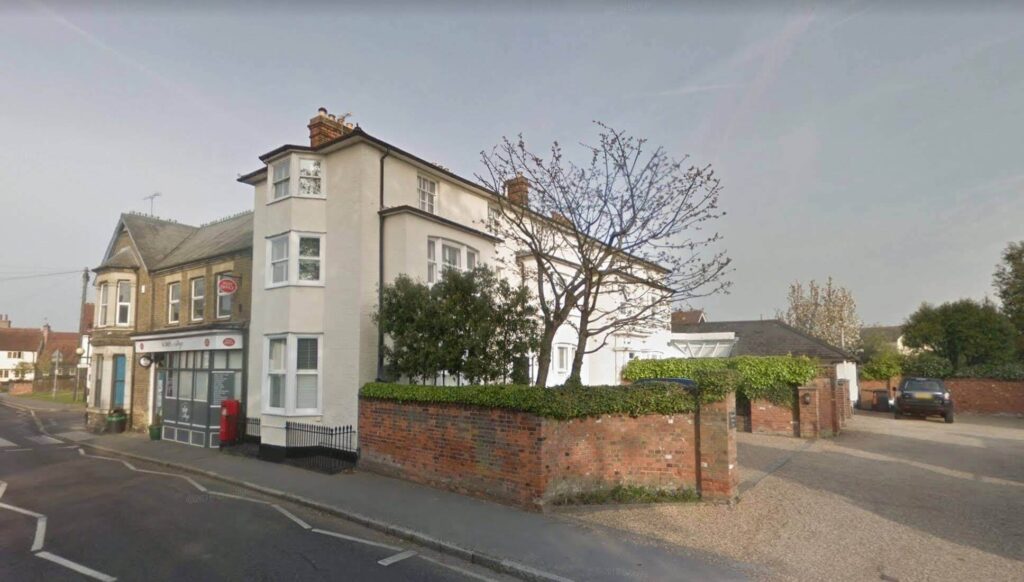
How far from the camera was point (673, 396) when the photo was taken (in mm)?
9453

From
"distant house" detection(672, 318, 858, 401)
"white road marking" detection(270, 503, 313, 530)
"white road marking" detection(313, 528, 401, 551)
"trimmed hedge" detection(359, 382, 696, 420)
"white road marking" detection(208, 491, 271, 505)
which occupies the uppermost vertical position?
"distant house" detection(672, 318, 858, 401)

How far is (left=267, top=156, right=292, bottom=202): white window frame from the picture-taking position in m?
14.6

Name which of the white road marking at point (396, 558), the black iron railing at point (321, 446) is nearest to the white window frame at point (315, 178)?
the black iron railing at point (321, 446)

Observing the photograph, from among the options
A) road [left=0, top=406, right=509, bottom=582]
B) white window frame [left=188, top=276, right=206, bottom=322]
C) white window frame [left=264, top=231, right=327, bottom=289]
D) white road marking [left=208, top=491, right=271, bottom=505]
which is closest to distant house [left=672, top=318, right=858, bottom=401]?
white window frame [left=264, top=231, right=327, bottom=289]

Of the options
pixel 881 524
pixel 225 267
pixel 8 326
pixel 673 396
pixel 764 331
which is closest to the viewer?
pixel 881 524

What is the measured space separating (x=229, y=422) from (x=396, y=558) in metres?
10.3

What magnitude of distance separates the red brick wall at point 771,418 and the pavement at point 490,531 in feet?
40.5

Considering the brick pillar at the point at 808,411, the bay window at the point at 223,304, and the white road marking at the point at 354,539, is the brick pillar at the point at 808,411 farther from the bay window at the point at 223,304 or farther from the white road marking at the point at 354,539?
the bay window at the point at 223,304

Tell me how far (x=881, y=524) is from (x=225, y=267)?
18.1 m

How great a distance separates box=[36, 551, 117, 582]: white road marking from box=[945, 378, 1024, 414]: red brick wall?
36407 mm

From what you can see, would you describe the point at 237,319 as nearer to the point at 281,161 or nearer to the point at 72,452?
the point at 281,161

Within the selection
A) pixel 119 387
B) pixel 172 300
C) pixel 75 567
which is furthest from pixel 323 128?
pixel 119 387

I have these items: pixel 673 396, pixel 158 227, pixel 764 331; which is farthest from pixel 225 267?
pixel 764 331

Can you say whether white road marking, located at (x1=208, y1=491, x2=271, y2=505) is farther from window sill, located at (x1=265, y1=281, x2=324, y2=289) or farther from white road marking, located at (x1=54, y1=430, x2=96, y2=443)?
white road marking, located at (x1=54, y1=430, x2=96, y2=443)
